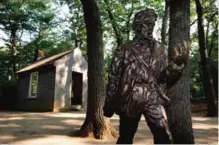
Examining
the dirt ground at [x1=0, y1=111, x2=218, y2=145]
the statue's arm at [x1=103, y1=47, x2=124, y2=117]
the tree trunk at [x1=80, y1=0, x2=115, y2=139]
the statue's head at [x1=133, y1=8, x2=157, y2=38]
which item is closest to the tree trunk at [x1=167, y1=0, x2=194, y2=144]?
the dirt ground at [x1=0, y1=111, x2=218, y2=145]

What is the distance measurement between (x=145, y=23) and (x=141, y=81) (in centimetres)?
73

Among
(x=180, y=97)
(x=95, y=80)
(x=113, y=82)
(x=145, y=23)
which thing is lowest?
(x=180, y=97)

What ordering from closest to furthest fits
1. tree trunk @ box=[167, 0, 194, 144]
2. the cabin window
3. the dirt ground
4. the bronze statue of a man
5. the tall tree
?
the bronze statue of a man → tree trunk @ box=[167, 0, 194, 144] → the dirt ground → the cabin window → the tall tree

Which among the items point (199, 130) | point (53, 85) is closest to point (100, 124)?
point (199, 130)

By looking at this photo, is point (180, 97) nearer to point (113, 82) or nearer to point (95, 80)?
point (95, 80)

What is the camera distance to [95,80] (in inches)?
441

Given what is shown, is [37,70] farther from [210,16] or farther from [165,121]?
[165,121]

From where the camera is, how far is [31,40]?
41.5 metres

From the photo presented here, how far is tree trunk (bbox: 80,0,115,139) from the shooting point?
1107cm

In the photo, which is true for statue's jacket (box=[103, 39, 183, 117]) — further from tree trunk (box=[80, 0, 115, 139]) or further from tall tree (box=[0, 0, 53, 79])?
tall tree (box=[0, 0, 53, 79])

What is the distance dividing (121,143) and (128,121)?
0.31 metres

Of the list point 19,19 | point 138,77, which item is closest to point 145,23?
point 138,77

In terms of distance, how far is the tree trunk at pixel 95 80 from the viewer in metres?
11.1

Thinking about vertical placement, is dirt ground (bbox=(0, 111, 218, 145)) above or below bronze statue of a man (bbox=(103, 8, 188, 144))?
below
